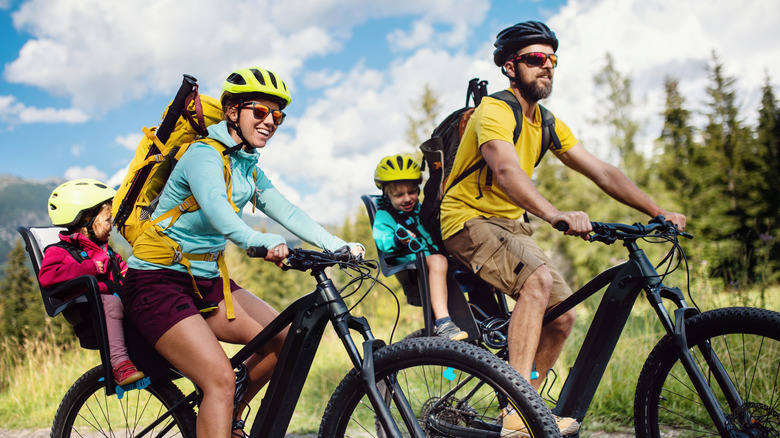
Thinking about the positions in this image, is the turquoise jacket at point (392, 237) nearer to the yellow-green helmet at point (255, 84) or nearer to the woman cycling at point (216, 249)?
the woman cycling at point (216, 249)

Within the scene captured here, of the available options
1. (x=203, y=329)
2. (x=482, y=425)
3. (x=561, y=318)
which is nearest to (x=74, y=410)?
(x=203, y=329)

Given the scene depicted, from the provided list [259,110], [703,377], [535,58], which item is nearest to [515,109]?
[535,58]

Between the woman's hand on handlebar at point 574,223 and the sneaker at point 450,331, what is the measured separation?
1.04 metres

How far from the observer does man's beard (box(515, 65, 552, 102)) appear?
3.35 metres

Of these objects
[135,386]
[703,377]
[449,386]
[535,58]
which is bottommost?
[135,386]

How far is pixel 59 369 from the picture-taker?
718cm

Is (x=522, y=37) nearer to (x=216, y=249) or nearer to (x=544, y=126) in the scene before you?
(x=544, y=126)

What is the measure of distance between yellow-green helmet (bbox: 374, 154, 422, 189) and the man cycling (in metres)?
0.74

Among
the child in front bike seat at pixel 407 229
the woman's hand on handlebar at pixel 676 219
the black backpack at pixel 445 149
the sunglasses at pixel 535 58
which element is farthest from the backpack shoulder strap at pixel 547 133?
the child in front bike seat at pixel 407 229

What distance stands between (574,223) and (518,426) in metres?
0.94

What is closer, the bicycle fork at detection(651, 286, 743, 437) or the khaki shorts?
the bicycle fork at detection(651, 286, 743, 437)

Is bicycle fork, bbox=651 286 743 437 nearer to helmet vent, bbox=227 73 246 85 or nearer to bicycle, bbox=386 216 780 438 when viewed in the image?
bicycle, bbox=386 216 780 438

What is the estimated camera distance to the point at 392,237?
3.88 meters

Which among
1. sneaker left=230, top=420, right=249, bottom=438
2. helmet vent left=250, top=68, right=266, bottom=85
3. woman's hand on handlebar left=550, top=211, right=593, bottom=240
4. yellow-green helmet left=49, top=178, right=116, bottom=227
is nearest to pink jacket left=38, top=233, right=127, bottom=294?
yellow-green helmet left=49, top=178, right=116, bottom=227
